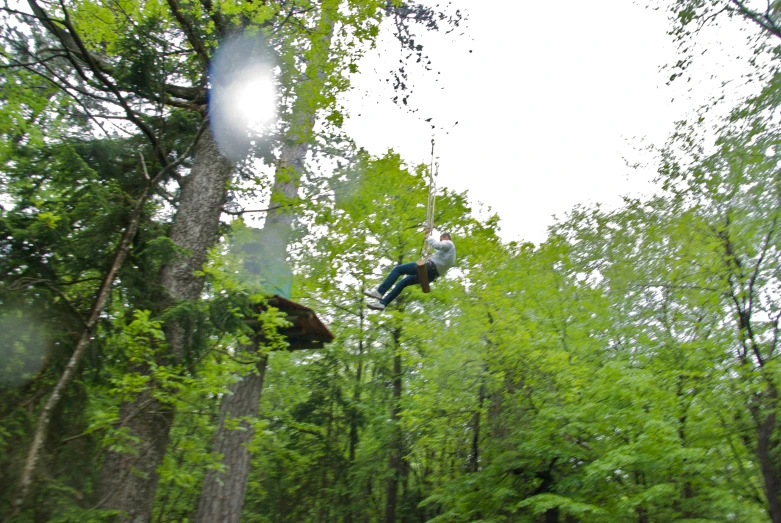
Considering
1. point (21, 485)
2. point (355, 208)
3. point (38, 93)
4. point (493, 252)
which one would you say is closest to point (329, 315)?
point (493, 252)

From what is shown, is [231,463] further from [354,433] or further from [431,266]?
[354,433]

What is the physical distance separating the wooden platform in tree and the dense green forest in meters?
0.16

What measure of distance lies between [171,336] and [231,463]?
3181 mm

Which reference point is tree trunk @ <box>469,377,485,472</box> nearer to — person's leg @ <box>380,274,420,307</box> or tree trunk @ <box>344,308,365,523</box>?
tree trunk @ <box>344,308,365,523</box>

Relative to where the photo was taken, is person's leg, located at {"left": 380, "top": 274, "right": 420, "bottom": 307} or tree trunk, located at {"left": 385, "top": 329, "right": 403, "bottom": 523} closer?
person's leg, located at {"left": 380, "top": 274, "right": 420, "bottom": 307}

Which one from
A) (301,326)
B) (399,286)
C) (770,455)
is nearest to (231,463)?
(301,326)

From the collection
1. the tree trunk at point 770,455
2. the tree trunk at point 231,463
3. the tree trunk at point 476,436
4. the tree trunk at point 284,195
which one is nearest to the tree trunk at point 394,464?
the tree trunk at point 476,436

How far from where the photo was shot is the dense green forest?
211 inches

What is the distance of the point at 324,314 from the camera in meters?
15.9

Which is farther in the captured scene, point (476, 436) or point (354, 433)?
point (354, 433)

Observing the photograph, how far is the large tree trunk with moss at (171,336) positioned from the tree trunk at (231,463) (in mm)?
2280

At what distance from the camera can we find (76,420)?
5270 mm

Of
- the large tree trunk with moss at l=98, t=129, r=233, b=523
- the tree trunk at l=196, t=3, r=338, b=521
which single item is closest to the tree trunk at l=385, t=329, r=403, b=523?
the tree trunk at l=196, t=3, r=338, b=521

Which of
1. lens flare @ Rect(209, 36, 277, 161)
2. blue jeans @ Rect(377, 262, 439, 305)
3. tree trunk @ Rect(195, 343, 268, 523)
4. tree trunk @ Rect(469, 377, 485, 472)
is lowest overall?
tree trunk @ Rect(195, 343, 268, 523)
